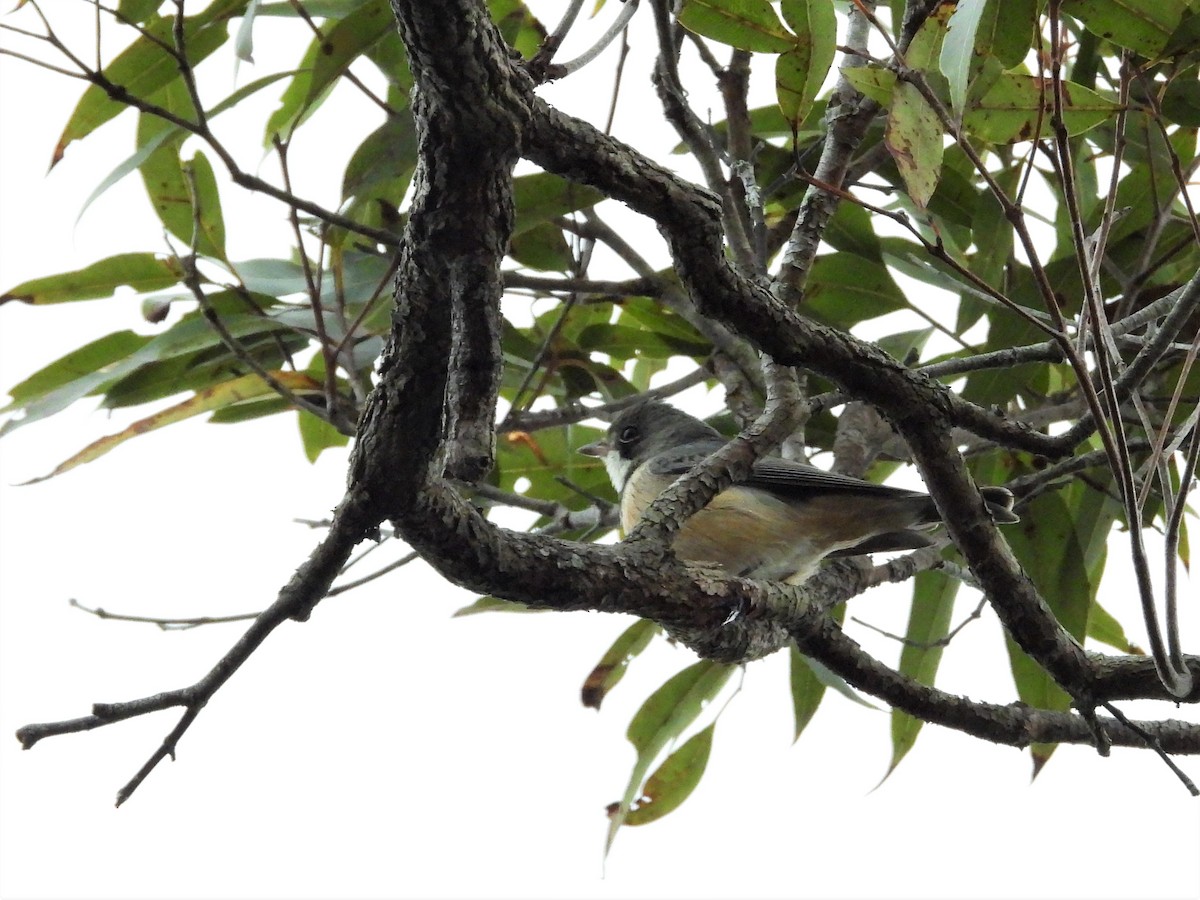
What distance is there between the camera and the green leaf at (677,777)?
3412 millimetres

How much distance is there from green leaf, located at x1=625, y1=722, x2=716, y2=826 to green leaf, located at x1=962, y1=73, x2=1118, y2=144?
2.03 metres

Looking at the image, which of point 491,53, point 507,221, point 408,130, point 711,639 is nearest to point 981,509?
point 711,639

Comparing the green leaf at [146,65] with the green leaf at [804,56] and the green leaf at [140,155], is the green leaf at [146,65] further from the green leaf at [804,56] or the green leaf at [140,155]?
the green leaf at [804,56]

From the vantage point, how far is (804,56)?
1.89m

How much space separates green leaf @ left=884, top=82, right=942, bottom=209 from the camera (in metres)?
1.59

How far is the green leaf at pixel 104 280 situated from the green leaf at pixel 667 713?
1670mm

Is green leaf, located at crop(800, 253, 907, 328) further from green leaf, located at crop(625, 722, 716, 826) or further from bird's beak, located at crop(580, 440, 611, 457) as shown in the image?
green leaf, located at crop(625, 722, 716, 826)

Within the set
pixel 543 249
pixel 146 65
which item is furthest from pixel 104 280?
pixel 543 249

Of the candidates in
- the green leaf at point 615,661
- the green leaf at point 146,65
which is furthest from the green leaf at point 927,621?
the green leaf at point 146,65

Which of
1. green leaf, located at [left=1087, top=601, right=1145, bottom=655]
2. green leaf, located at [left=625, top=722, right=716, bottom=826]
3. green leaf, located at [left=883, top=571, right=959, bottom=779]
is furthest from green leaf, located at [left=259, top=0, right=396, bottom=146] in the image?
green leaf, located at [left=1087, top=601, right=1145, bottom=655]

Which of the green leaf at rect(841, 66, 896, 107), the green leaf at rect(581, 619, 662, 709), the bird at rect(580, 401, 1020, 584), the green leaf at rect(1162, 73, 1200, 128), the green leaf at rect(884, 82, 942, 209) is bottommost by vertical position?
the green leaf at rect(581, 619, 662, 709)

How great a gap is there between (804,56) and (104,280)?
1981 millimetres

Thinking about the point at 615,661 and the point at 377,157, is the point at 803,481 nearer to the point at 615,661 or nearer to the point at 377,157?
the point at 615,661

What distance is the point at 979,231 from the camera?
3.11 m
